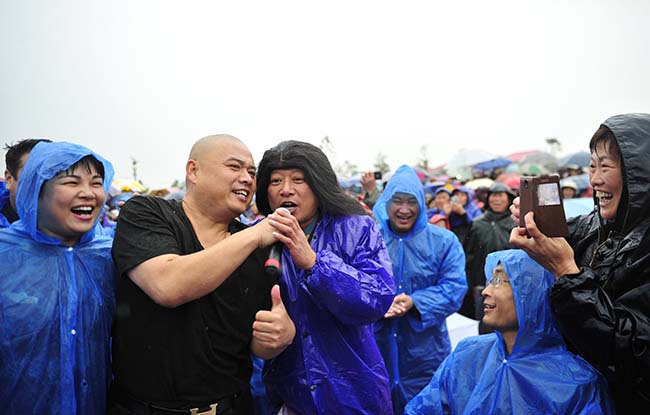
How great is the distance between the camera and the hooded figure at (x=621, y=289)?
1705 mm

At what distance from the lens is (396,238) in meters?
3.82

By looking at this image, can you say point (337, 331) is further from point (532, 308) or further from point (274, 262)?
point (532, 308)

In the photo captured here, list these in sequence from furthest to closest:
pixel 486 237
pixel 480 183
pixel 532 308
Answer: pixel 480 183 → pixel 486 237 → pixel 532 308

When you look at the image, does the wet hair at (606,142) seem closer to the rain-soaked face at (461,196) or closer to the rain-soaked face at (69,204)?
the rain-soaked face at (69,204)

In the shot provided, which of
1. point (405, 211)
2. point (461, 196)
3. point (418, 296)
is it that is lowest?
point (461, 196)

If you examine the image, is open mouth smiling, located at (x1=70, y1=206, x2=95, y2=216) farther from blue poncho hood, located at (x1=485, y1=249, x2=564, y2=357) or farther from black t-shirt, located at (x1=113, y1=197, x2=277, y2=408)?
blue poncho hood, located at (x1=485, y1=249, x2=564, y2=357)

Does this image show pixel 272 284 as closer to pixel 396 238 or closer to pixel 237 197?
pixel 237 197

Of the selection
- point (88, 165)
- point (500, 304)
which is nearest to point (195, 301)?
point (88, 165)

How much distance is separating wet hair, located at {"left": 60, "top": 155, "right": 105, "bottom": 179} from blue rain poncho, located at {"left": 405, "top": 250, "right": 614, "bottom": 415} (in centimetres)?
186

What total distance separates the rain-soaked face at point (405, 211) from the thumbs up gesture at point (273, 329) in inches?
77.0

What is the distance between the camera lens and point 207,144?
83.7 inches

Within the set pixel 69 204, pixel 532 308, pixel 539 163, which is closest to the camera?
pixel 69 204

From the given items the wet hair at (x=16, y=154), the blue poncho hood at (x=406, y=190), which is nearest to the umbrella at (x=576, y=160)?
the blue poncho hood at (x=406, y=190)

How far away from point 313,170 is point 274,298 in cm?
68
